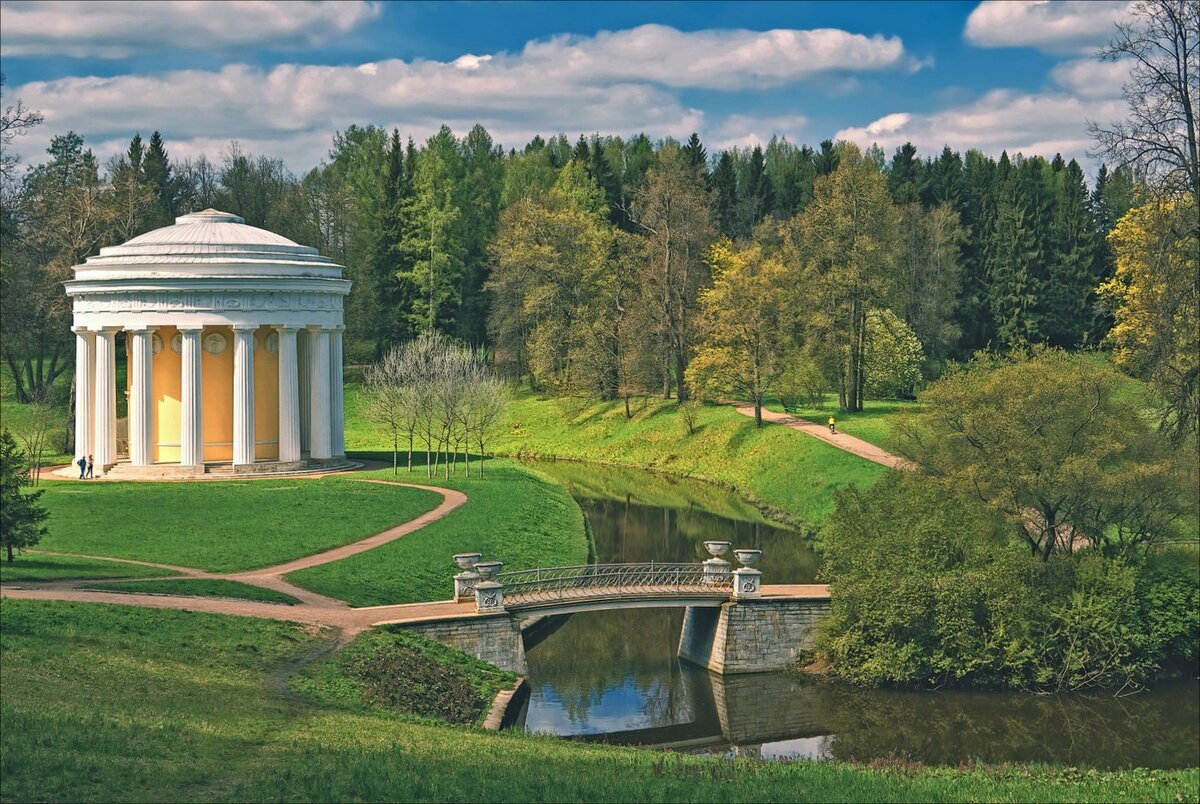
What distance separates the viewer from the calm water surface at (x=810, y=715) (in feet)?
93.7

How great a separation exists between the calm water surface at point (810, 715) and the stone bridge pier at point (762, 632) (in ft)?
1.53

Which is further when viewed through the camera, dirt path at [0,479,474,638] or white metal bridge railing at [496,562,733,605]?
white metal bridge railing at [496,562,733,605]

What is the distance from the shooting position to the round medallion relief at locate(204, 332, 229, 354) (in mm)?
56125

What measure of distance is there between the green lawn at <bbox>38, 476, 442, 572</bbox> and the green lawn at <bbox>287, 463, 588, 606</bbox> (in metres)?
1.87

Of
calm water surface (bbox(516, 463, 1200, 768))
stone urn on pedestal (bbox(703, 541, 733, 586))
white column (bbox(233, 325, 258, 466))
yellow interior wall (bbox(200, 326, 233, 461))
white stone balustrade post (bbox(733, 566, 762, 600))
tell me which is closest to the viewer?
calm water surface (bbox(516, 463, 1200, 768))

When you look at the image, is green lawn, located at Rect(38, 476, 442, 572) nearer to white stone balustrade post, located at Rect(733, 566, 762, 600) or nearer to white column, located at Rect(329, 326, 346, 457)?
white column, located at Rect(329, 326, 346, 457)

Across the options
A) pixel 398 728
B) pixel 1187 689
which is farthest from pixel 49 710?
pixel 1187 689

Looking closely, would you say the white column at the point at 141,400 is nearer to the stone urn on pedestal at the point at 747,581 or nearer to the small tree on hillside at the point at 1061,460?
the stone urn on pedestal at the point at 747,581

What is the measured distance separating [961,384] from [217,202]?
71.8 metres

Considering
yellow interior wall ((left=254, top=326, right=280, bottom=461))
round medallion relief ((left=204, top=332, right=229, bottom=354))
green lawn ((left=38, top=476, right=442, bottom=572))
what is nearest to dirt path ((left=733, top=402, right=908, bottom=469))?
green lawn ((left=38, top=476, right=442, bottom=572))

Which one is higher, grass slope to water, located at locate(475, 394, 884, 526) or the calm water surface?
grass slope to water, located at locate(475, 394, 884, 526)

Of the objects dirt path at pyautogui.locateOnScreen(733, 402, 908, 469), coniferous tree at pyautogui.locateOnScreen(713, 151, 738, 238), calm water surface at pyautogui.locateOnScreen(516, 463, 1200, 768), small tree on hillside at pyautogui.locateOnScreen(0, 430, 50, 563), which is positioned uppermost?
coniferous tree at pyautogui.locateOnScreen(713, 151, 738, 238)

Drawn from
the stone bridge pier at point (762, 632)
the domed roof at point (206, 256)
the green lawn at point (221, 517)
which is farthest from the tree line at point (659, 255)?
the stone bridge pier at point (762, 632)

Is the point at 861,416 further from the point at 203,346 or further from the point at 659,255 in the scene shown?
the point at 203,346
